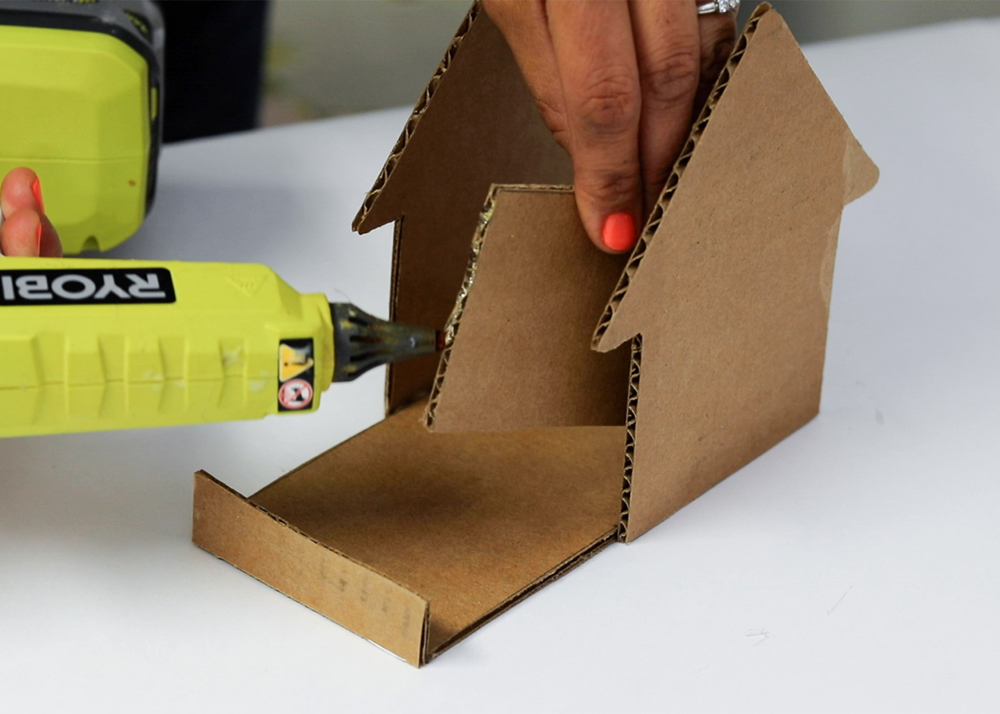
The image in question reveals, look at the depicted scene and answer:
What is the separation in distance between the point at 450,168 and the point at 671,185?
0.21 metres

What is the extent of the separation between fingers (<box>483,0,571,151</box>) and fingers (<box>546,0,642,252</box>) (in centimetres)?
1

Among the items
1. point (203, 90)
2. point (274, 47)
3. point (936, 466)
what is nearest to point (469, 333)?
point (936, 466)

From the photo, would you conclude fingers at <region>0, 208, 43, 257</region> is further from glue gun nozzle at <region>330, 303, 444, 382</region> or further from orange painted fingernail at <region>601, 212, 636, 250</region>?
orange painted fingernail at <region>601, 212, 636, 250</region>

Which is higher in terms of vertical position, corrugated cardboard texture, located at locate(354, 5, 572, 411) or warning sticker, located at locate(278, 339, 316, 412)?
corrugated cardboard texture, located at locate(354, 5, 572, 411)

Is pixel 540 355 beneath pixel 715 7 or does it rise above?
beneath

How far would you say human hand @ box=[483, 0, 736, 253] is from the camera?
61cm

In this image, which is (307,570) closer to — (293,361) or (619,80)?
(293,361)

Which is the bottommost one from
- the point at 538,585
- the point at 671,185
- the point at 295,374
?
the point at 538,585

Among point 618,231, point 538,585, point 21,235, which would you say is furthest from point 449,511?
point 21,235

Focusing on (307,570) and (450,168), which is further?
(450,168)

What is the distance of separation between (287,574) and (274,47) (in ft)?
7.27

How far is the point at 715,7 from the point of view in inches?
25.1

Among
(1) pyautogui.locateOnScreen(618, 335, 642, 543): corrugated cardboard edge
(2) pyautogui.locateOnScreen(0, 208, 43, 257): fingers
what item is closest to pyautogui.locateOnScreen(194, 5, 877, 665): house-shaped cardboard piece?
(1) pyautogui.locateOnScreen(618, 335, 642, 543): corrugated cardboard edge

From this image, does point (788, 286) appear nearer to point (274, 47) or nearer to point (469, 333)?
point (469, 333)
